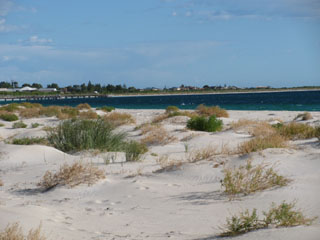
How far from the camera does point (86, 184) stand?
7973 millimetres

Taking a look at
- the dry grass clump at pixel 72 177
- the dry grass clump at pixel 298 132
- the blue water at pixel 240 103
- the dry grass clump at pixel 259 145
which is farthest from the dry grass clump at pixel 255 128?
the blue water at pixel 240 103

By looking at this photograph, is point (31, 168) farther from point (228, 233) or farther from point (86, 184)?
point (228, 233)

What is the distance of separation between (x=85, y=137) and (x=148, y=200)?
17.3 ft

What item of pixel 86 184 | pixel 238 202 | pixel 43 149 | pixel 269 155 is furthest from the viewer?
pixel 43 149

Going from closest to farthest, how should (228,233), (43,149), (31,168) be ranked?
1. (228,233)
2. (31,168)
3. (43,149)

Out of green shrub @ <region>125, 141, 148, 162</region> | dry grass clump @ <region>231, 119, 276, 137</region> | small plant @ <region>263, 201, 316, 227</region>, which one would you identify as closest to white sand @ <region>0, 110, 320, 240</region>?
small plant @ <region>263, 201, 316, 227</region>

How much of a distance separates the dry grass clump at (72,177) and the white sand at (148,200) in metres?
0.18

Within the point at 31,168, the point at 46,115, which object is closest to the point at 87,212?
the point at 31,168

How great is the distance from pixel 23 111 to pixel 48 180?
2373 cm

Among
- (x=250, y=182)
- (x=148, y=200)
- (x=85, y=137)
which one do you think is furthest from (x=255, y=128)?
(x=148, y=200)

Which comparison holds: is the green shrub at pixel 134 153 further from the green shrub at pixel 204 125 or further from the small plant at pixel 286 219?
the green shrub at pixel 204 125

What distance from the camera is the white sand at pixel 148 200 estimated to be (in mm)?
5364

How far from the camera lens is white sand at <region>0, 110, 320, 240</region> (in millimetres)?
5364

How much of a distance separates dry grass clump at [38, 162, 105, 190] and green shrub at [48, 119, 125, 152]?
3.35 m
